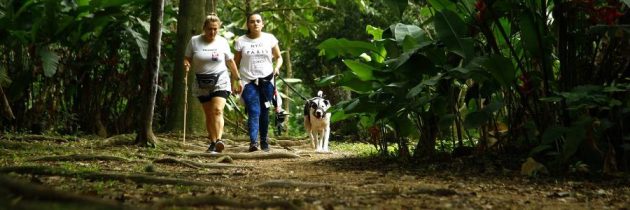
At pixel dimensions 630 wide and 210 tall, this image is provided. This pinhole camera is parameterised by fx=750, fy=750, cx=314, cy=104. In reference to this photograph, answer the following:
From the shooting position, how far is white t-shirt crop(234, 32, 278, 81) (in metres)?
8.25

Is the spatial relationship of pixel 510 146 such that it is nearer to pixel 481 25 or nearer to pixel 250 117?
pixel 481 25

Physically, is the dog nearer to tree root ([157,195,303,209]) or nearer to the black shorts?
the black shorts

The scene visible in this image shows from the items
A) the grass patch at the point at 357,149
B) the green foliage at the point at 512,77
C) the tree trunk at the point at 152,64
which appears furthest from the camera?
the grass patch at the point at 357,149

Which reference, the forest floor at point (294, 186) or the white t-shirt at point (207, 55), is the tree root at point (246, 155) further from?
the white t-shirt at point (207, 55)

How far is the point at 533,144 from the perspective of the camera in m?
5.64

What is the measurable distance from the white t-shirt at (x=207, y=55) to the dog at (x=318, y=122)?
2.53 meters

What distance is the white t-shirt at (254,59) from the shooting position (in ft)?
27.1

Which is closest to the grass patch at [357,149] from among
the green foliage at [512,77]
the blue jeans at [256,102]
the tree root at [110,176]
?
the blue jeans at [256,102]

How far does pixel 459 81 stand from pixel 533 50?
92 cm

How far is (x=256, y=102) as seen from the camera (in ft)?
27.1

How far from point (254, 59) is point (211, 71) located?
25.0 inches

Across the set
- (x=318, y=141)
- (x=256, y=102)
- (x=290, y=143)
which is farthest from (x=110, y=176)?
(x=290, y=143)

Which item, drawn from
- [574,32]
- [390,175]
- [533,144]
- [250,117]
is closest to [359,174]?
Answer: [390,175]

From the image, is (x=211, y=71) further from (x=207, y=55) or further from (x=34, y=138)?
(x=34, y=138)
